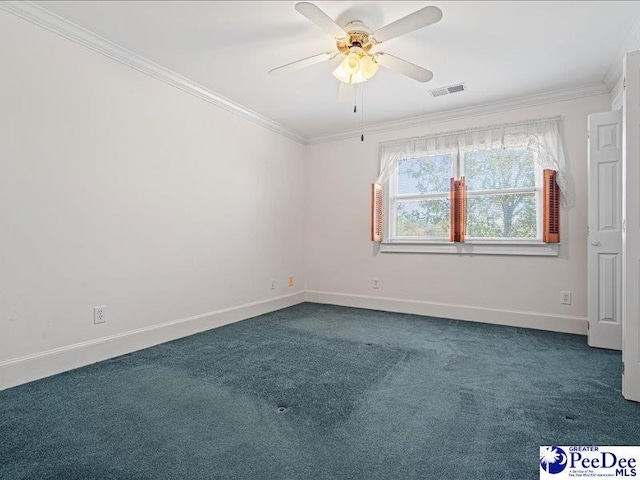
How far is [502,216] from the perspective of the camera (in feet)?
12.7

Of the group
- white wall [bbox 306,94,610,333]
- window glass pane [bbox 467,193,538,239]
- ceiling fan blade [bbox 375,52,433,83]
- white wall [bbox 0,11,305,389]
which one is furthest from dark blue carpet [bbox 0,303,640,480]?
ceiling fan blade [bbox 375,52,433,83]

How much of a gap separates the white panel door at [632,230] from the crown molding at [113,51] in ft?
11.2

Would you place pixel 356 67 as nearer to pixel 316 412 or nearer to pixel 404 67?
pixel 404 67

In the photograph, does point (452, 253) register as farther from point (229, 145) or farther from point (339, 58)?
point (229, 145)

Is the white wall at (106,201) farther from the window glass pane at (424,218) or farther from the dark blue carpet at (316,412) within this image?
the window glass pane at (424,218)

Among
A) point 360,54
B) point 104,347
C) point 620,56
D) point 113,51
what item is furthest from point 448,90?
point 104,347

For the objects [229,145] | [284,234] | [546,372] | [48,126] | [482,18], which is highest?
[482,18]

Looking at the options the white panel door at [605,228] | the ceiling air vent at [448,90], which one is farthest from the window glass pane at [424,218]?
the white panel door at [605,228]

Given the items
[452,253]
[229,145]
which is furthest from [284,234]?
[452,253]

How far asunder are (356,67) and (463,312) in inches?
117

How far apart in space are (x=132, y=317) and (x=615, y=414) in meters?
3.36

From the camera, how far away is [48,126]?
235cm

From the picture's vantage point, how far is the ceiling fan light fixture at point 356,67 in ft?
8.21

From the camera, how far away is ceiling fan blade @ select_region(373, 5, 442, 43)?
1912 millimetres
